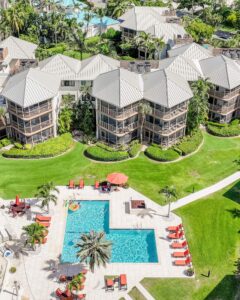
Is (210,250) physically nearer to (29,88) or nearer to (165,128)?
(165,128)

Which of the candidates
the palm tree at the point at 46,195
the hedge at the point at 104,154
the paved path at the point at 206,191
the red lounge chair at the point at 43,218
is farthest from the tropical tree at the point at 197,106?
the red lounge chair at the point at 43,218

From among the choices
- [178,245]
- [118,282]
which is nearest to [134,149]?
[178,245]

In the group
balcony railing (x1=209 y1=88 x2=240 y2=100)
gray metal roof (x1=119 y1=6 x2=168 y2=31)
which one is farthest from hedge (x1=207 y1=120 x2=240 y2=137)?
gray metal roof (x1=119 y1=6 x2=168 y2=31)

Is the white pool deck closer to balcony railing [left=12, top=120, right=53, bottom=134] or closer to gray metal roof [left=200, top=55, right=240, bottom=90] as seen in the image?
balcony railing [left=12, top=120, right=53, bottom=134]

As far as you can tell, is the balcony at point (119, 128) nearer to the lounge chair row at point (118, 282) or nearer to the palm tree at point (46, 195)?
the palm tree at point (46, 195)

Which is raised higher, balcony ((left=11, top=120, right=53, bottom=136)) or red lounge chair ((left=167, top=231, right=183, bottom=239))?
balcony ((left=11, top=120, right=53, bottom=136))

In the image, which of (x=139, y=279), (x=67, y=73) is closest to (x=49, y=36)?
(x=67, y=73)

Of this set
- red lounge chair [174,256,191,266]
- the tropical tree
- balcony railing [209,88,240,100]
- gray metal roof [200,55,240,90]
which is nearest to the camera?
red lounge chair [174,256,191,266]
